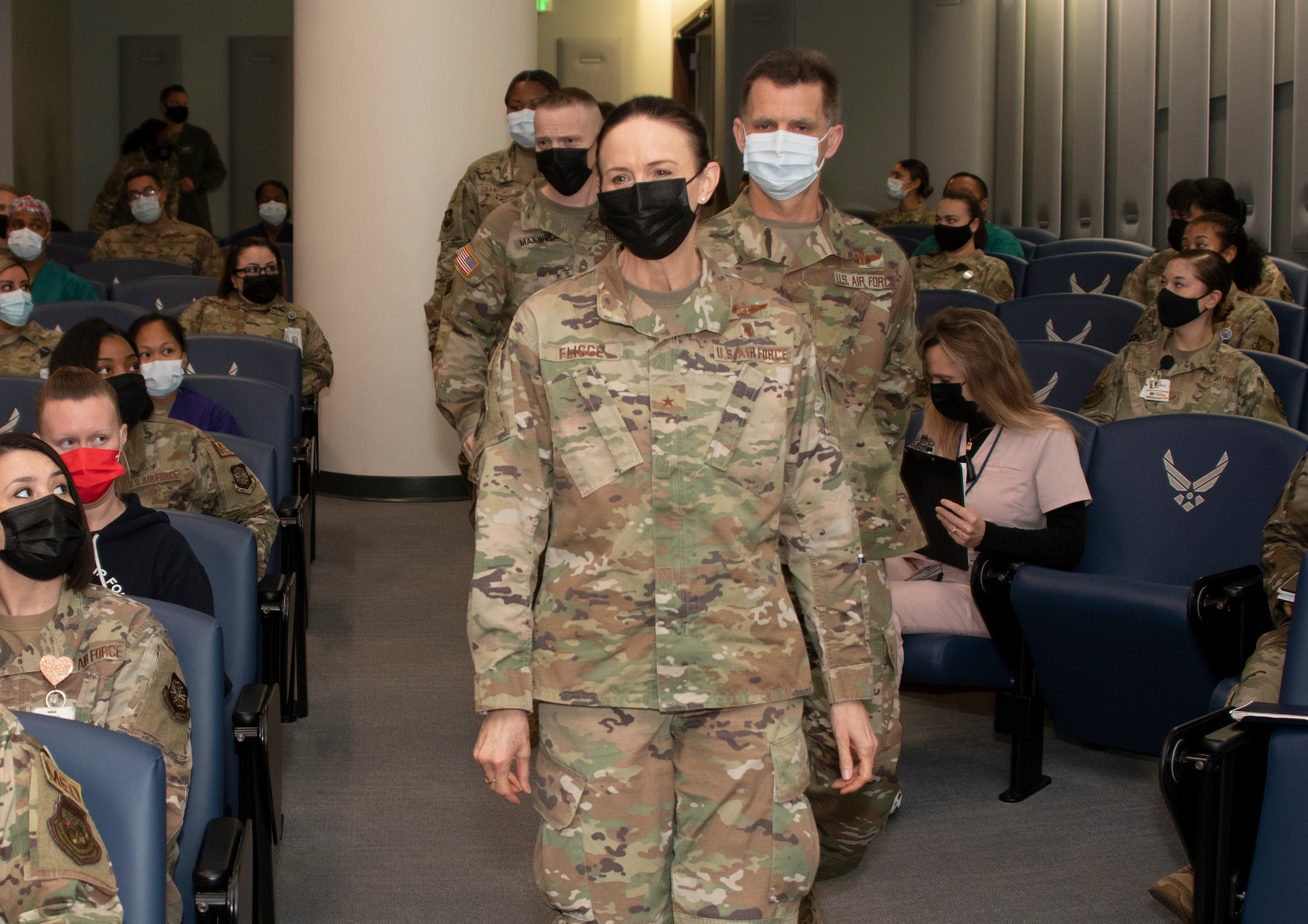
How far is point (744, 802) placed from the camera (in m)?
1.82

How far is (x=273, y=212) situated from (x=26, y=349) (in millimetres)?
4287

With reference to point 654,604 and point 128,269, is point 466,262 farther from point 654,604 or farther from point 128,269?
point 128,269

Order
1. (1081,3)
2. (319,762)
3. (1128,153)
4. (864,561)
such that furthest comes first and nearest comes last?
1. (1081,3)
2. (1128,153)
3. (319,762)
4. (864,561)

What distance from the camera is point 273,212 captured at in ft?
30.5

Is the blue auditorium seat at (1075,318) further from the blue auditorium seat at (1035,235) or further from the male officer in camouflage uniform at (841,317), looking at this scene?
the blue auditorium seat at (1035,235)

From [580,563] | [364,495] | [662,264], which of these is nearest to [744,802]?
[580,563]

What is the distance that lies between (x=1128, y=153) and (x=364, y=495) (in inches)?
234

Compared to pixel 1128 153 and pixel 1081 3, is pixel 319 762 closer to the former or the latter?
pixel 1128 153

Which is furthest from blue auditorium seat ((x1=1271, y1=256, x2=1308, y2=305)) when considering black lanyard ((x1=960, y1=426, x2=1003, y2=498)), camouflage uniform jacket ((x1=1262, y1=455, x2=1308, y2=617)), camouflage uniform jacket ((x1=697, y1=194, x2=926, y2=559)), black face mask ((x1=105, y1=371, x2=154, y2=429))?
black face mask ((x1=105, y1=371, x2=154, y2=429))

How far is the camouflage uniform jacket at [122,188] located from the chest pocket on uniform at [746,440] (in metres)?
8.55

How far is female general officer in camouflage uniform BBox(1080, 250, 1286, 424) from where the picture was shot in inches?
173

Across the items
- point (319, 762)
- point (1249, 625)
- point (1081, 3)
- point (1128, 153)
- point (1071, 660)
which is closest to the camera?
point (1249, 625)

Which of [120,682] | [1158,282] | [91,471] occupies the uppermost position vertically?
[1158,282]

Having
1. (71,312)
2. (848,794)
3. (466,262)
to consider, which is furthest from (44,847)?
(71,312)
